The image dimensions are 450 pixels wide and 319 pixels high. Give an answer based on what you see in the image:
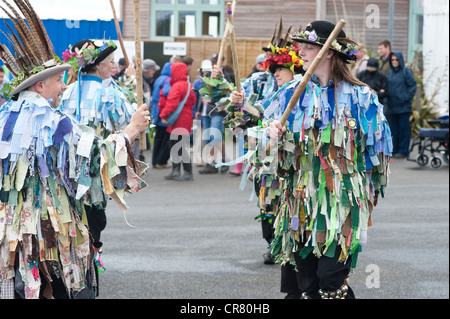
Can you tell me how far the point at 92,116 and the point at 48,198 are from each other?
2.07 metres

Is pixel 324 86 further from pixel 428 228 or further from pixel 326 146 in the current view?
pixel 428 228

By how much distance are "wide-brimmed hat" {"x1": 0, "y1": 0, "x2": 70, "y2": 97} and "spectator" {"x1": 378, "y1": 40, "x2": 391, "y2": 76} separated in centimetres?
1103

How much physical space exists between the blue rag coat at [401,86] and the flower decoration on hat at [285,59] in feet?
29.0

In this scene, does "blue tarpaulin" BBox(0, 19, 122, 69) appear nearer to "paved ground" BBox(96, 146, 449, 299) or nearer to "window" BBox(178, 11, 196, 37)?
"paved ground" BBox(96, 146, 449, 299)

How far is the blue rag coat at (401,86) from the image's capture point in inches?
579

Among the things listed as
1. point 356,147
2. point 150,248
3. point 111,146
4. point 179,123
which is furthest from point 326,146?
point 179,123

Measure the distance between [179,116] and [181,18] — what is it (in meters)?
9.20

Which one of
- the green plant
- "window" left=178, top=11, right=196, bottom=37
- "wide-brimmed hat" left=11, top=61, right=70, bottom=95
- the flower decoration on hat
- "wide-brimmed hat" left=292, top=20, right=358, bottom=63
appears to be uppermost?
"window" left=178, top=11, right=196, bottom=37

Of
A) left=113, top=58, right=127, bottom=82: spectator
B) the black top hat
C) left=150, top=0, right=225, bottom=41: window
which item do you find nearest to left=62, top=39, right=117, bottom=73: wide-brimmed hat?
the black top hat

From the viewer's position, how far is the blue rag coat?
14.7 metres

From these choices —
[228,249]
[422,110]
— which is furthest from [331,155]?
[422,110]

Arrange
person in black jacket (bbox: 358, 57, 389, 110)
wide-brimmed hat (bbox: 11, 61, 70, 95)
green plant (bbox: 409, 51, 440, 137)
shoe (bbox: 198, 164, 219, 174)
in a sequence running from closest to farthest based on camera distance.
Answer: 1. wide-brimmed hat (bbox: 11, 61, 70, 95)
2. shoe (bbox: 198, 164, 219, 174)
3. person in black jacket (bbox: 358, 57, 389, 110)
4. green plant (bbox: 409, 51, 440, 137)

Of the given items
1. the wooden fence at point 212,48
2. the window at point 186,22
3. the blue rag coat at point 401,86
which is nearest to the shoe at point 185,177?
the blue rag coat at point 401,86

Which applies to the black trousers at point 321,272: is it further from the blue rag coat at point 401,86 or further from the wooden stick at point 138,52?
the blue rag coat at point 401,86
